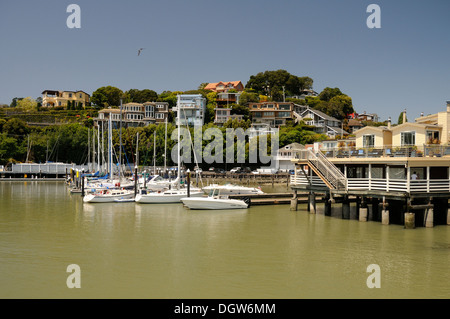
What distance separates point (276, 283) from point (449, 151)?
58.7 ft

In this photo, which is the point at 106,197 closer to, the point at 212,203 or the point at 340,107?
the point at 212,203

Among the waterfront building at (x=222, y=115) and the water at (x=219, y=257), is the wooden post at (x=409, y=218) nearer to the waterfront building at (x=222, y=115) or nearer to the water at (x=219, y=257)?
the water at (x=219, y=257)

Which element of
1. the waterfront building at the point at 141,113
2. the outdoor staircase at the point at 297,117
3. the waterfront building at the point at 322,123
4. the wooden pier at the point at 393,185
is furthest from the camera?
the waterfront building at the point at 141,113

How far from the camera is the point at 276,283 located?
17.3 m

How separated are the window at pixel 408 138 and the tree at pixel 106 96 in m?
130

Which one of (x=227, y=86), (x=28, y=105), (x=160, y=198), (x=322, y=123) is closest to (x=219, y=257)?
(x=160, y=198)

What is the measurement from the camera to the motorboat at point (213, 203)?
38.9 metres

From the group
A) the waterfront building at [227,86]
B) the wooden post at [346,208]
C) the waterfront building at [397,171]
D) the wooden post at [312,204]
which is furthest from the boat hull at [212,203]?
the waterfront building at [227,86]

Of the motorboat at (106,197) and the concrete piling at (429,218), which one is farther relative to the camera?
the motorboat at (106,197)

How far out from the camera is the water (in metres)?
16.7

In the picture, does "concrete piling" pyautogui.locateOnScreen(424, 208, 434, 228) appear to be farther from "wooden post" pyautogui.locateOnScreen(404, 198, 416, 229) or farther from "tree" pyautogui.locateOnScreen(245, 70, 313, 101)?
"tree" pyautogui.locateOnScreen(245, 70, 313, 101)
